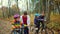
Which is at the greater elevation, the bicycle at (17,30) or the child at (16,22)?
the child at (16,22)

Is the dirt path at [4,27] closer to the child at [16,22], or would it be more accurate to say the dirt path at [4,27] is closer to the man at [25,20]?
the child at [16,22]

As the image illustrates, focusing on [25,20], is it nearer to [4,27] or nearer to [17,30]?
[17,30]

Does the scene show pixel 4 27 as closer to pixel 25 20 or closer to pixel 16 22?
pixel 16 22

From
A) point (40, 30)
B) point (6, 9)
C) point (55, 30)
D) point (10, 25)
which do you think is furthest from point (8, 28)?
point (55, 30)

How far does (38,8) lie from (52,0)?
287 millimetres

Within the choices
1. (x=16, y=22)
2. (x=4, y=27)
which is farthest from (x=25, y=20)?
(x=4, y=27)

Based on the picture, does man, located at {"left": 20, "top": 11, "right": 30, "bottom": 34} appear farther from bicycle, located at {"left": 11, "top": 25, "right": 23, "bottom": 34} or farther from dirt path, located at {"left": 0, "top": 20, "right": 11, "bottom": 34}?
dirt path, located at {"left": 0, "top": 20, "right": 11, "bottom": 34}

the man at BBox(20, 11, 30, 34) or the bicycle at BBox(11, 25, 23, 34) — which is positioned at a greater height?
the man at BBox(20, 11, 30, 34)

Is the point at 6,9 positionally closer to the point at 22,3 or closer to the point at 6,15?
the point at 6,15

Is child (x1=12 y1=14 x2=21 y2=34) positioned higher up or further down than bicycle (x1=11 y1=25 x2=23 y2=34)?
higher up

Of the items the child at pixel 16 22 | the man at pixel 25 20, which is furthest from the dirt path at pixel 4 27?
the man at pixel 25 20

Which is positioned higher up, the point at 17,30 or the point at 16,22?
the point at 16,22

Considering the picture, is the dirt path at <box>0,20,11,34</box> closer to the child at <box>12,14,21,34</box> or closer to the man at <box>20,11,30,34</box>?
the child at <box>12,14,21,34</box>

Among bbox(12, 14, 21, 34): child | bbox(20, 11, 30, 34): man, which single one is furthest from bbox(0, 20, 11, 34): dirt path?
bbox(20, 11, 30, 34): man
